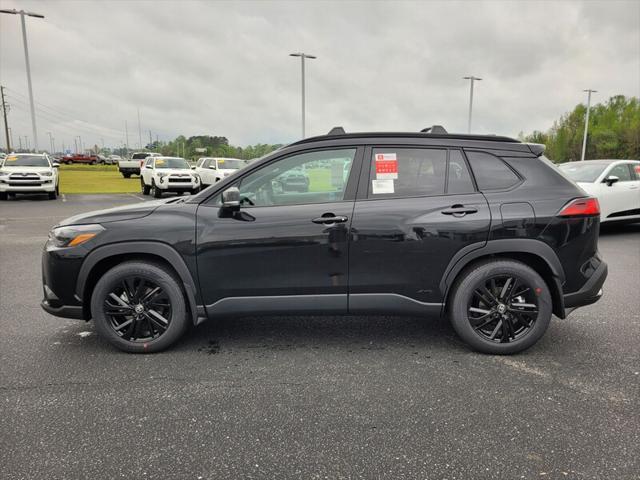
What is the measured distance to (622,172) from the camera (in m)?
9.32

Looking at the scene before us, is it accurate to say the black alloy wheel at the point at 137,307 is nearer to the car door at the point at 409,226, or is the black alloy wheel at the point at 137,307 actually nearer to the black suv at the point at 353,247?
the black suv at the point at 353,247

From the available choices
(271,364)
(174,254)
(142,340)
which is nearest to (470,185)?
(271,364)

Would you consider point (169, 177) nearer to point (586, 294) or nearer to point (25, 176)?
point (25, 176)

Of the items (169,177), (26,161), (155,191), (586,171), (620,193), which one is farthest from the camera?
(155,191)

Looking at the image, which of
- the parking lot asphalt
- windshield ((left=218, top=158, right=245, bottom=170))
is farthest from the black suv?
windshield ((left=218, top=158, right=245, bottom=170))

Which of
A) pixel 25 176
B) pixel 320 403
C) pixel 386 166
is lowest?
pixel 320 403

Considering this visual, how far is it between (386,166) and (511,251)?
117 cm

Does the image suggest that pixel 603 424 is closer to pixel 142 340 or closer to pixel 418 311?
pixel 418 311

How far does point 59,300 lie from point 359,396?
243 centimetres

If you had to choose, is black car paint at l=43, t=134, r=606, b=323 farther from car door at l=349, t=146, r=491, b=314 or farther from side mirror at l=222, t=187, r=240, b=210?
side mirror at l=222, t=187, r=240, b=210

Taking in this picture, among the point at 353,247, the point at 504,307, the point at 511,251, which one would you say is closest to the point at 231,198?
the point at 353,247

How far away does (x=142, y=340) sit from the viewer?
355cm

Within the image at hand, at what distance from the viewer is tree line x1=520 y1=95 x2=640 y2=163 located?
166ft

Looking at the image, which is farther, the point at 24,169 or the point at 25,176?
the point at 24,169
